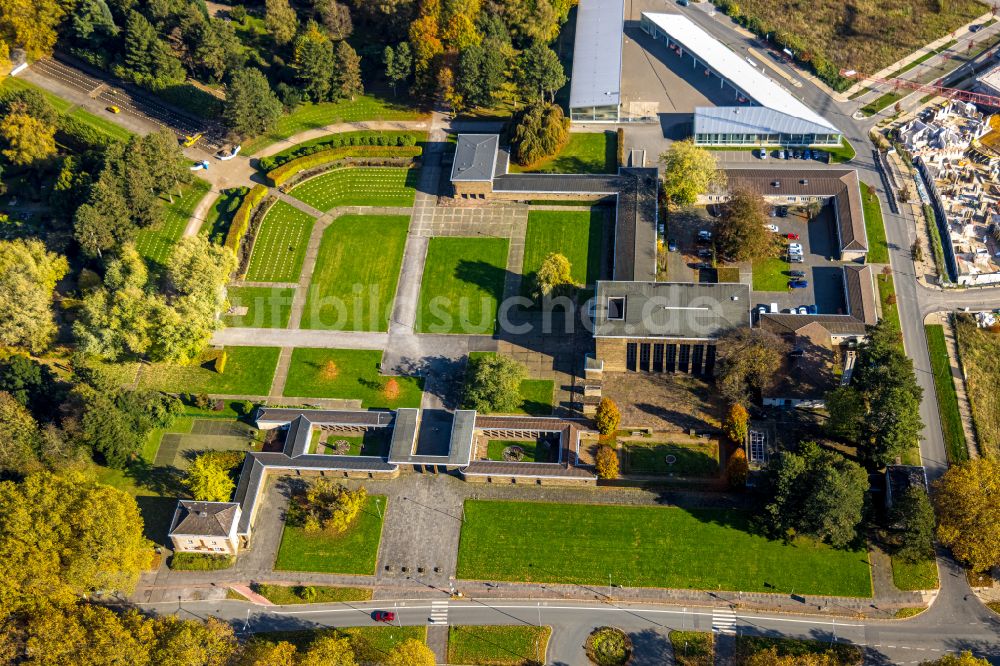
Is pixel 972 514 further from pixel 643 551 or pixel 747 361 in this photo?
pixel 643 551

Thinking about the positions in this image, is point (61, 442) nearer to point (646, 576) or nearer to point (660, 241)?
point (646, 576)

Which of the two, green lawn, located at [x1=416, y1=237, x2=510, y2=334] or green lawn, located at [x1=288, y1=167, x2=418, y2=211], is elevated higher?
green lawn, located at [x1=288, y1=167, x2=418, y2=211]

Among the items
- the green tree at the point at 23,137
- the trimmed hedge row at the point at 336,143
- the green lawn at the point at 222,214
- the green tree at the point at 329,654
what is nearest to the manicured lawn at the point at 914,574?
the green tree at the point at 329,654

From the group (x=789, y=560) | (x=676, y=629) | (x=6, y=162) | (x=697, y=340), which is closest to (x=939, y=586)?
(x=789, y=560)

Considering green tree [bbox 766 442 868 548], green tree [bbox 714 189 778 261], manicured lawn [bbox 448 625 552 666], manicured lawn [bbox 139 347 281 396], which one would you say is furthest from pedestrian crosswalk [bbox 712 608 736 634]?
manicured lawn [bbox 139 347 281 396]

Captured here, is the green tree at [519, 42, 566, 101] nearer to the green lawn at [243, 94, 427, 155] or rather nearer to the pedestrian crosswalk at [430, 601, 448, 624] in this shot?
the green lawn at [243, 94, 427, 155]
